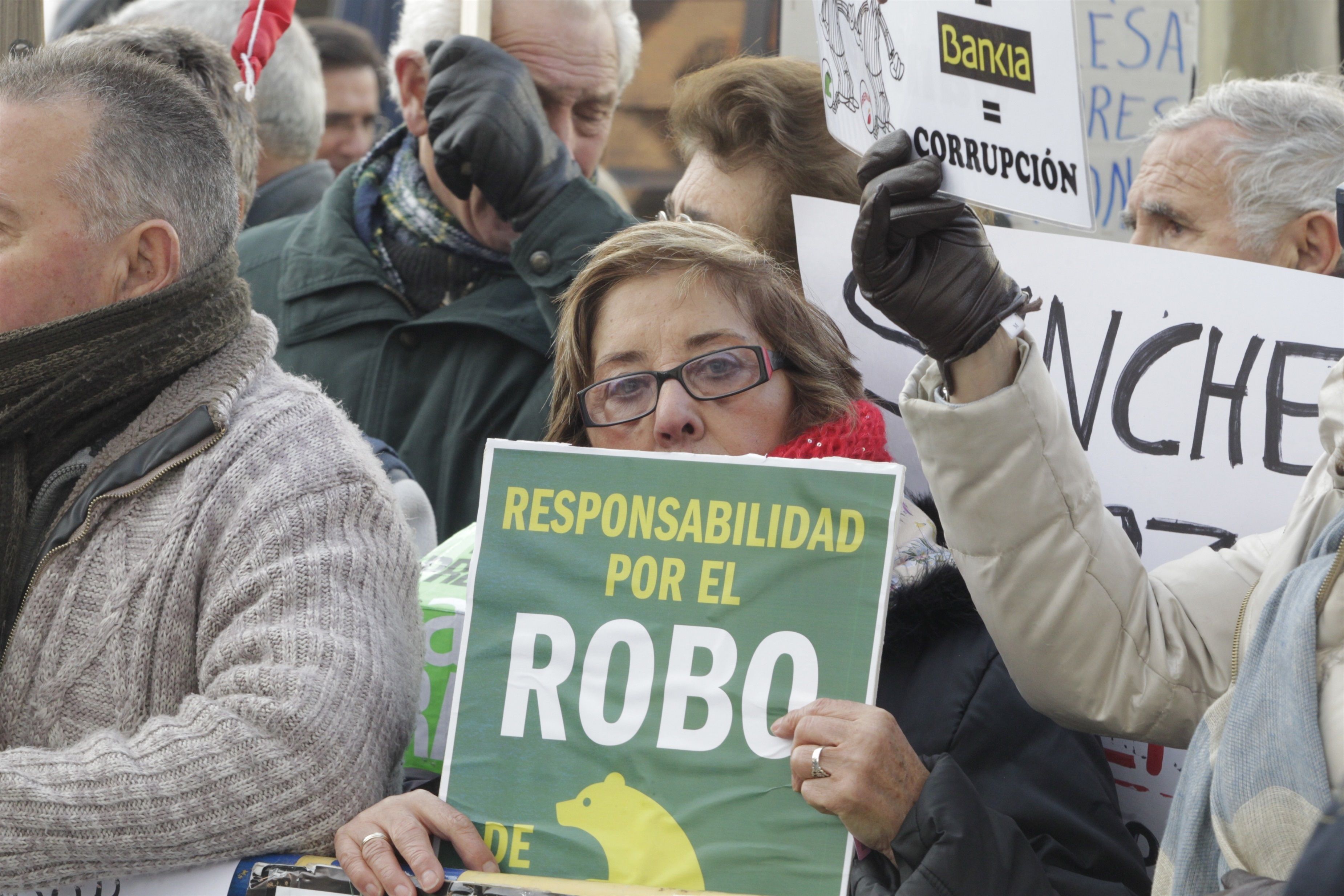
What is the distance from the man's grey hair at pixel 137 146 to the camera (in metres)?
2.31

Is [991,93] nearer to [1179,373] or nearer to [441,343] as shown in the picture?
[1179,373]

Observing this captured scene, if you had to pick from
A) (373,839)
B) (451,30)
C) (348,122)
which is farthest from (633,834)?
(348,122)

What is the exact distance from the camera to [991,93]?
7.35 ft

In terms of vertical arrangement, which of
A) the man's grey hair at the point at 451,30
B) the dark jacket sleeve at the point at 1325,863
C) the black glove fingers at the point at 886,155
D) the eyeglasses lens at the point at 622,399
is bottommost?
the dark jacket sleeve at the point at 1325,863

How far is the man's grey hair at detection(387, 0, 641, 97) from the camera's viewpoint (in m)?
4.14

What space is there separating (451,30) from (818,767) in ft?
9.41

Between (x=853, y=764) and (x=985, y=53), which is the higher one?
(x=985, y=53)

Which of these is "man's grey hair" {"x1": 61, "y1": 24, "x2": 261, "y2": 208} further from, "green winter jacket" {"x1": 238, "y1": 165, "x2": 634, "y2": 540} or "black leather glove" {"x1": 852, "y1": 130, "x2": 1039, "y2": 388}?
"black leather glove" {"x1": 852, "y1": 130, "x2": 1039, "y2": 388}

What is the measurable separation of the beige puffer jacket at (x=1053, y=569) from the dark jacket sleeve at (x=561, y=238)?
4.99ft

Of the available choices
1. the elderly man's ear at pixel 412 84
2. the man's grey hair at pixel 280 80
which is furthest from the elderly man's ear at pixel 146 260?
the man's grey hair at pixel 280 80

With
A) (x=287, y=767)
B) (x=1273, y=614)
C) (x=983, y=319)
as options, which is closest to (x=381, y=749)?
(x=287, y=767)

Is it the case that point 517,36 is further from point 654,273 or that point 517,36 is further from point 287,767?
point 287,767

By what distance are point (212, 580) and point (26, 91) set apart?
2.70 feet

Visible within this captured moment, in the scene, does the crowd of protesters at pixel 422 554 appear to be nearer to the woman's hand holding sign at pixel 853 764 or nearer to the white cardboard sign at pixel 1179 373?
the woman's hand holding sign at pixel 853 764
